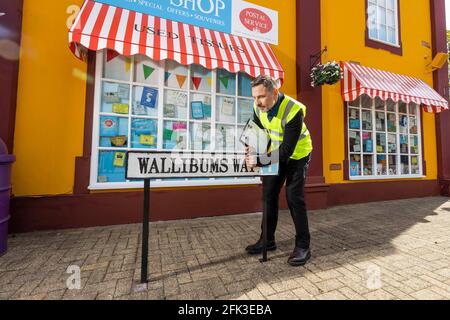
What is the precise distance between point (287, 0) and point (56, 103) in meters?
5.25

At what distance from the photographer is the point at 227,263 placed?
97.6 inches

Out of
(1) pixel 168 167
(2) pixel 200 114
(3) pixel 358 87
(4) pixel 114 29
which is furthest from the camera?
(3) pixel 358 87

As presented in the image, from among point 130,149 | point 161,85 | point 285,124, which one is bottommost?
point 130,149

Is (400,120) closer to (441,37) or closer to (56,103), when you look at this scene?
(441,37)

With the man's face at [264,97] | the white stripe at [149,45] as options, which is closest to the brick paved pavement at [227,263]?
the man's face at [264,97]

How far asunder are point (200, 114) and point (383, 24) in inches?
250

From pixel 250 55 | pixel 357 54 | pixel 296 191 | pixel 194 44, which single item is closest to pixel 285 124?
pixel 296 191

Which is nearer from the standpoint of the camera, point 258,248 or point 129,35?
point 258,248

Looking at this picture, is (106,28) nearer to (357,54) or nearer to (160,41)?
(160,41)

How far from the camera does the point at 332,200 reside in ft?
18.1

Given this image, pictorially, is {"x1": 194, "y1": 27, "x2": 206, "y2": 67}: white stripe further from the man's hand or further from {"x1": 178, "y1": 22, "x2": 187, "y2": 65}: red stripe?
the man's hand

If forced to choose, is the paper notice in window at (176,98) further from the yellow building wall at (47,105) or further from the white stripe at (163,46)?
the yellow building wall at (47,105)

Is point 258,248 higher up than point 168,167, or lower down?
lower down

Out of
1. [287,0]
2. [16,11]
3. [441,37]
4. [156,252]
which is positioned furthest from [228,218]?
[441,37]
